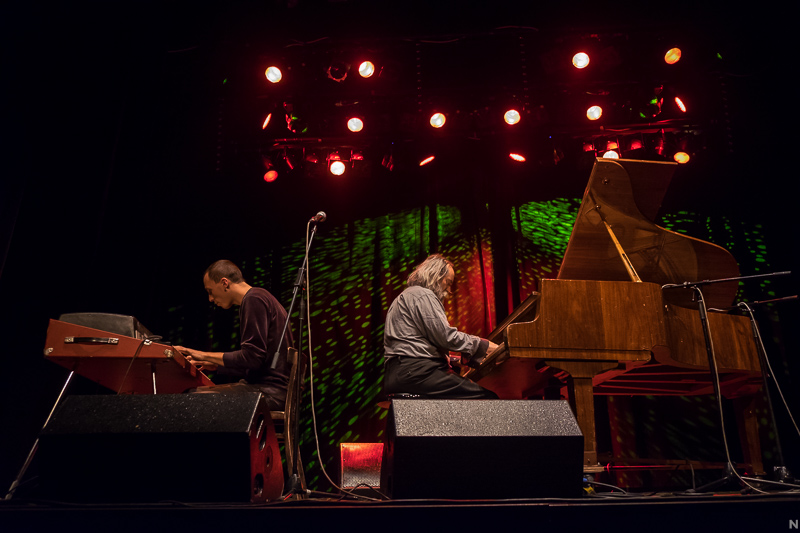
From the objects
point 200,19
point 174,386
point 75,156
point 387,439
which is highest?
point 200,19

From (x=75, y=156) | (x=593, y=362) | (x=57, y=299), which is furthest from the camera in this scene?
(x=75, y=156)

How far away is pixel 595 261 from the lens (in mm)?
3434

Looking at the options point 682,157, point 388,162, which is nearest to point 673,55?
point 682,157

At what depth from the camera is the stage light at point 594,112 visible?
16.4ft

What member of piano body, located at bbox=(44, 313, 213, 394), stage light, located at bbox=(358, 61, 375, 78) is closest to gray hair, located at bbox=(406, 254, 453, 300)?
piano body, located at bbox=(44, 313, 213, 394)

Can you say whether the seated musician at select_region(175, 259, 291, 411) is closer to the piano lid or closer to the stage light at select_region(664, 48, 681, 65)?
the piano lid

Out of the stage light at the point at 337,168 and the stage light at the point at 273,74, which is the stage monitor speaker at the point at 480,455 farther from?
the stage light at the point at 273,74

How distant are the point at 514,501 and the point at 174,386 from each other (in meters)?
2.30

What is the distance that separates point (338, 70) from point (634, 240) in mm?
2911

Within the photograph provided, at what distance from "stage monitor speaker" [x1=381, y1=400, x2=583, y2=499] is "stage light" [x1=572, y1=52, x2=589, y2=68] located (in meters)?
3.85

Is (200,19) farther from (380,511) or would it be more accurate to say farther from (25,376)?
(380,511)

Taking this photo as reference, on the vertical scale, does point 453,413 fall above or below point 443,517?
above

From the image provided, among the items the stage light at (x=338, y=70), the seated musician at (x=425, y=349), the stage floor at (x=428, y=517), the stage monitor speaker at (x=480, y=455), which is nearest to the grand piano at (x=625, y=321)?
the seated musician at (x=425, y=349)

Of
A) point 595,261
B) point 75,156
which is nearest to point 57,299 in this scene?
point 75,156
